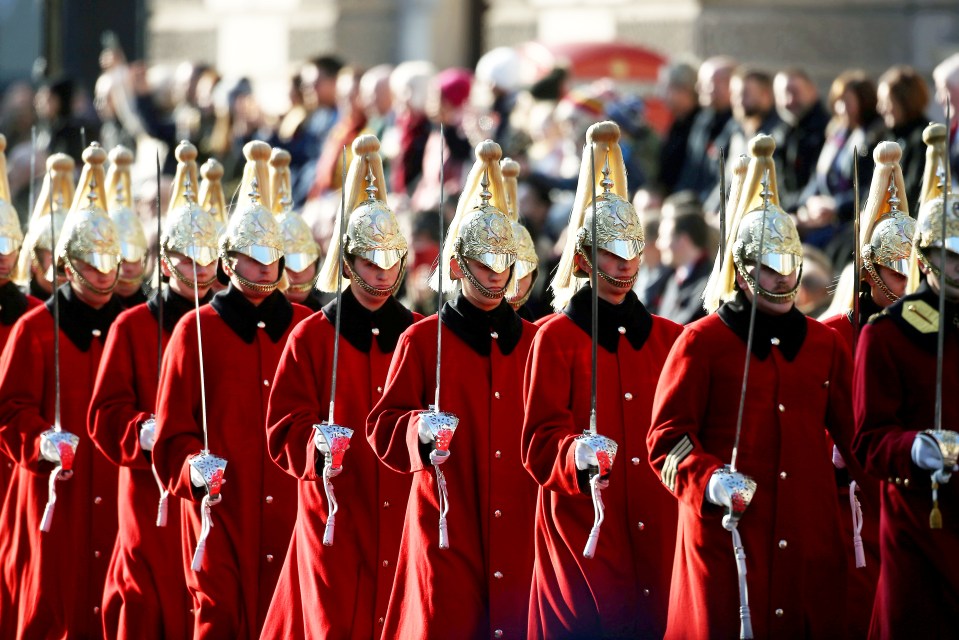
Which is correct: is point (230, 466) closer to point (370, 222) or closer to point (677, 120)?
point (370, 222)

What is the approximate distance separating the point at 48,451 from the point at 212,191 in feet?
5.73

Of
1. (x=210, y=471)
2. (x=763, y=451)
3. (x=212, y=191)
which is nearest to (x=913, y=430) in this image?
(x=763, y=451)

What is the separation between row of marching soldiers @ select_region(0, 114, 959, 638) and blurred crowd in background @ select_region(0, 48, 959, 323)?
1502 mm

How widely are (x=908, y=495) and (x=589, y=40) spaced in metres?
9.99

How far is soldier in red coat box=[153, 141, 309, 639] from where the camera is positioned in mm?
9305

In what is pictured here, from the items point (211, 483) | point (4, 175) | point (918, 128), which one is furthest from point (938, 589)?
point (4, 175)

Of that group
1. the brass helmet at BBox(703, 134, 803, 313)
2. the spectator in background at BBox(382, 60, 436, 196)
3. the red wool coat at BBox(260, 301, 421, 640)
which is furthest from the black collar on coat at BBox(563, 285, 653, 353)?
the spectator in background at BBox(382, 60, 436, 196)

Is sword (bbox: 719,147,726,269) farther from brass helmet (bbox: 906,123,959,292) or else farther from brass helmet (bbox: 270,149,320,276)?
brass helmet (bbox: 270,149,320,276)

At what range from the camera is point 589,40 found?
17.4m

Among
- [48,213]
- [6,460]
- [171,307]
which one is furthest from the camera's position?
[48,213]

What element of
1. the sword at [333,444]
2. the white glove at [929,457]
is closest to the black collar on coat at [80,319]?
the sword at [333,444]

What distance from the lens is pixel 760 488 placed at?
8.06 metres

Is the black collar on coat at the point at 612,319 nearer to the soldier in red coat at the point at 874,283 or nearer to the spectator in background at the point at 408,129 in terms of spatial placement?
the soldier in red coat at the point at 874,283

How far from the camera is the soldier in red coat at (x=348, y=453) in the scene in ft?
29.3
